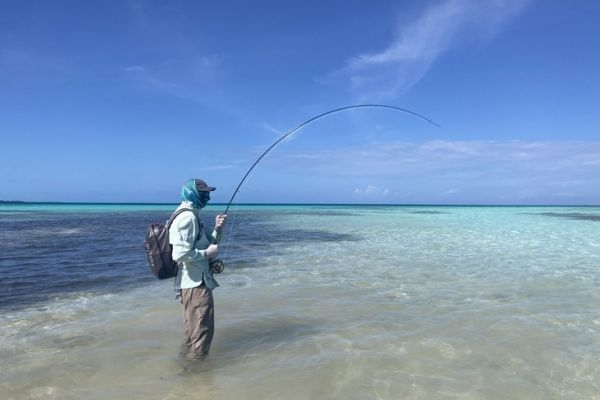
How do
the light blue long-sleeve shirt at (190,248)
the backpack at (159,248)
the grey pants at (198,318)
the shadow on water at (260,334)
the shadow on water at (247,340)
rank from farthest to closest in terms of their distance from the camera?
the shadow on water at (260,334) → the shadow on water at (247,340) → the grey pants at (198,318) → the backpack at (159,248) → the light blue long-sleeve shirt at (190,248)

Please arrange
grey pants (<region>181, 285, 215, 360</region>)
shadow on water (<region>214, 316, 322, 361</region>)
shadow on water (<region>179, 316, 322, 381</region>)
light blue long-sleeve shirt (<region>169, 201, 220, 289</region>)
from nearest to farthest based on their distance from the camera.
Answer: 1. light blue long-sleeve shirt (<region>169, 201, 220, 289</region>)
2. grey pants (<region>181, 285, 215, 360</region>)
3. shadow on water (<region>179, 316, 322, 381</region>)
4. shadow on water (<region>214, 316, 322, 361</region>)

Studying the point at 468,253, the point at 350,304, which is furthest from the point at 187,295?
the point at 468,253

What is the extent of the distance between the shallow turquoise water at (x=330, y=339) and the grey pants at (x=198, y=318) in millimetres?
246

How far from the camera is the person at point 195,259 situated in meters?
4.96

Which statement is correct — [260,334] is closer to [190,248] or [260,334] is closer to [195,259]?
[195,259]

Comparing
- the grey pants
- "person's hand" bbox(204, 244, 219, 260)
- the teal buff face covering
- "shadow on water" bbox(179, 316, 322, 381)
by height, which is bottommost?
"shadow on water" bbox(179, 316, 322, 381)

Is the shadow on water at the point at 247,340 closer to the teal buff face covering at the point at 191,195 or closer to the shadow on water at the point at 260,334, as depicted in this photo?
the shadow on water at the point at 260,334

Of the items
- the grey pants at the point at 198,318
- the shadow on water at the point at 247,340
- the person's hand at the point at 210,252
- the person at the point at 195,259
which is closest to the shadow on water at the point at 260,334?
the shadow on water at the point at 247,340

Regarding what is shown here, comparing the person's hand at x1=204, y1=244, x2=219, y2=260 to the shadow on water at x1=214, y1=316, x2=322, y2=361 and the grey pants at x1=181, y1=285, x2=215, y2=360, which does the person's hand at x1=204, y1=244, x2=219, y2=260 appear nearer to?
the grey pants at x1=181, y1=285, x2=215, y2=360

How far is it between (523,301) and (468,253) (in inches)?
302

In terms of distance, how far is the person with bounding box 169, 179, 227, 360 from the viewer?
4957 mm

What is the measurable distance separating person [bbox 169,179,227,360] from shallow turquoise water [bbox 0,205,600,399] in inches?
21.7

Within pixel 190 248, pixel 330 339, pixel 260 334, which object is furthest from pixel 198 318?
pixel 330 339

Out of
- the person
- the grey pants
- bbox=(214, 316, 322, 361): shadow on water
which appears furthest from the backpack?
bbox=(214, 316, 322, 361): shadow on water
